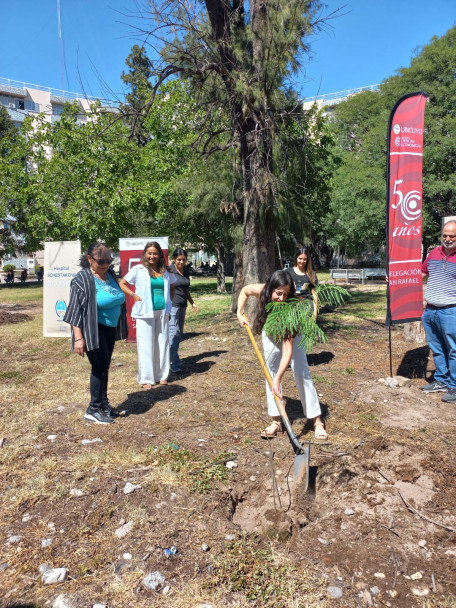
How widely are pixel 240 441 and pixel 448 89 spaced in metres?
23.9

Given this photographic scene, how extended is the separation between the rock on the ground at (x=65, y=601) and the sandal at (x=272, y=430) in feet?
7.20

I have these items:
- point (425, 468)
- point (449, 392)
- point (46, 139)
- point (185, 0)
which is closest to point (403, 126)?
point (449, 392)

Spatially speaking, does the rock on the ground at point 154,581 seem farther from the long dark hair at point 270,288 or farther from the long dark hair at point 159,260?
the long dark hair at point 159,260

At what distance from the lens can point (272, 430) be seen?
14.0 ft

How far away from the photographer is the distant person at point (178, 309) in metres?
6.73

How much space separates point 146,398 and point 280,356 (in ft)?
6.92

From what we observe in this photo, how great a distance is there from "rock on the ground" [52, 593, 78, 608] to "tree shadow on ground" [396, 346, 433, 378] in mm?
5147

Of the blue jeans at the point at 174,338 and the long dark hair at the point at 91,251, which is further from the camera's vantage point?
the blue jeans at the point at 174,338

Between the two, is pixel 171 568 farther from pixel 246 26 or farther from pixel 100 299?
pixel 246 26

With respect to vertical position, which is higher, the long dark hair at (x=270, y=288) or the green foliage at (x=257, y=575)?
the long dark hair at (x=270, y=288)

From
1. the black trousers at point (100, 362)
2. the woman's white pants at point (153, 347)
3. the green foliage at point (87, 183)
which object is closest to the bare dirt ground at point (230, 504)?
the black trousers at point (100, 362)

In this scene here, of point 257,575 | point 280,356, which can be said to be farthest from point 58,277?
point 257,575

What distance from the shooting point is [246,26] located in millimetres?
8414

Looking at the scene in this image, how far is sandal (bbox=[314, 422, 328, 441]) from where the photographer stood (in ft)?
13.6
